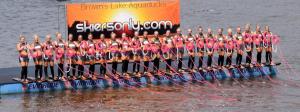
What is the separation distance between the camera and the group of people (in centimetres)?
3494

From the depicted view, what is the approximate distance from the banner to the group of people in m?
0.47

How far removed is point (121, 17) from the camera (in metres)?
37.8

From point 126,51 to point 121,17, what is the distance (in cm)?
217

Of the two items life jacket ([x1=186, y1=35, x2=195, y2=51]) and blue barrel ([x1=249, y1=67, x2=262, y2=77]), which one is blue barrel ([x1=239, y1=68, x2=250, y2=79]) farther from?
life jacket ([x1=186, y1=35, x2=195, y2=51])

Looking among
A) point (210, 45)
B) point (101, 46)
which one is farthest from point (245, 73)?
point (101, 46)

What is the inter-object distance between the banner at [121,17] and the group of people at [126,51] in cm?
47

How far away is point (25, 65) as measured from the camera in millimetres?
34344

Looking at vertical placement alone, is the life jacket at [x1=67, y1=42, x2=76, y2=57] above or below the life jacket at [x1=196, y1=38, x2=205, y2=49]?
below

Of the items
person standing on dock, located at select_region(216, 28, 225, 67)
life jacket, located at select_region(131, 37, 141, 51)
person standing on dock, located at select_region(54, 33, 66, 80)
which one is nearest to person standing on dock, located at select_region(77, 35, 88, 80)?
person standing on dock, located at select_region(54, 33, 66, 80)

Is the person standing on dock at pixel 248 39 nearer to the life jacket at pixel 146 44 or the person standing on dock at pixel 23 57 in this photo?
the life jacket at pixel 146 44

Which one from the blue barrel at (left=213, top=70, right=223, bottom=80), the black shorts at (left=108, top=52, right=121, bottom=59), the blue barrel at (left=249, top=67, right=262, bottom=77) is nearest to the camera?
the black shorts at (left=108, top=52, right=121, bottom=59)

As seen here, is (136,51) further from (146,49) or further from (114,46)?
(114,46)

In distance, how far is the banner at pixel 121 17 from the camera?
3669cm

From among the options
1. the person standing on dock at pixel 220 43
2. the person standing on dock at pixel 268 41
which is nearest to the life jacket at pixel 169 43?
the person standing on dock at pixel 220 43
